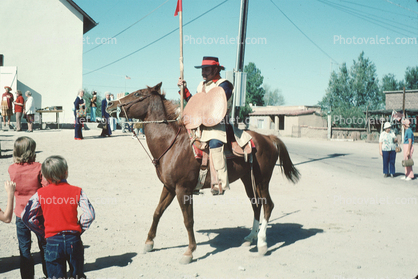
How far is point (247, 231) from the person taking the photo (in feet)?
20.4

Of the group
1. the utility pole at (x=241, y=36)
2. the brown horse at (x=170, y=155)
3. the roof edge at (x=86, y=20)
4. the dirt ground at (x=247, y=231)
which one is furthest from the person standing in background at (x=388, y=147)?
the roof edge at (x=86, y=20)

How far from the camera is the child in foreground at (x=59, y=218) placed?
3.10m

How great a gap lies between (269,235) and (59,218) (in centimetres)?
393

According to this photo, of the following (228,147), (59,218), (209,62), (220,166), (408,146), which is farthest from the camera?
(408,146)

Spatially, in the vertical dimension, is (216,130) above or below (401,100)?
below

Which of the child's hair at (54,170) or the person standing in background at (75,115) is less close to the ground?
the person standing in background at (75,115)

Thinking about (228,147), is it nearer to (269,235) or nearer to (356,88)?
(269,235)

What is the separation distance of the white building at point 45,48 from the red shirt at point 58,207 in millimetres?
20842

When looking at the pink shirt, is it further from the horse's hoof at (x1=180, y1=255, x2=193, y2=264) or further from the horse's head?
the horse's hoof at (x1=180, y1=255, x2=193, y2=264)

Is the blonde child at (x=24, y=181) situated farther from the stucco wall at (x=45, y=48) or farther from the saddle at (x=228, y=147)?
the stucco wall at (x=45, y=48)

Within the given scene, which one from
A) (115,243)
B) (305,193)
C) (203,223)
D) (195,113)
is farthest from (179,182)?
(305,193)

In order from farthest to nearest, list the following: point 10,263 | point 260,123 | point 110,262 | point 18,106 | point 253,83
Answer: point 253,83
point 260,123
point 18,106
point 110,262
point 10,263

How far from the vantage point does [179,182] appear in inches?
190

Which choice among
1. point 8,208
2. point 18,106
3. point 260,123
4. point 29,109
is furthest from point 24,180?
point 260,123
